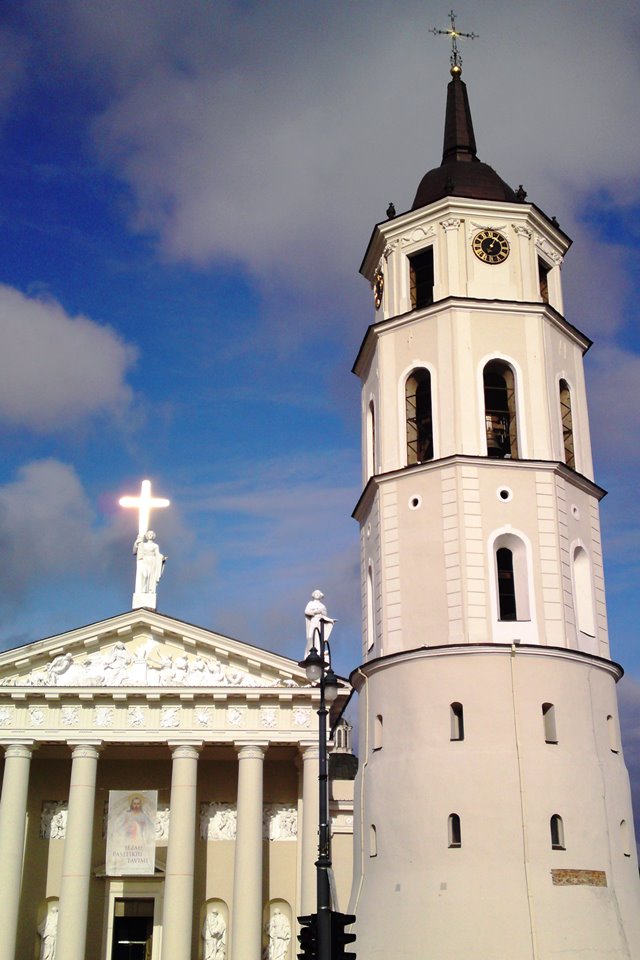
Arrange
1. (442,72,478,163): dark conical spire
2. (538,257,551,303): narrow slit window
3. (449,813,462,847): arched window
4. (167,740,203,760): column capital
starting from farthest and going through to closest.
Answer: (442,72,478,163): dark conical spire < (538,257,551,303): narrow slit window < (167,740,203,760): column capital < (449,813,462,847): arched window

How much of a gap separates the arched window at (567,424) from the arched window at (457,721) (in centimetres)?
761

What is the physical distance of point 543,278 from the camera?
3338 cm

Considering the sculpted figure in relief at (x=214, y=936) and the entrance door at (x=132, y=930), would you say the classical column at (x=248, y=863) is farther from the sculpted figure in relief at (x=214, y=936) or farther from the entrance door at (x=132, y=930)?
the entrance door at (x=132, y=930)

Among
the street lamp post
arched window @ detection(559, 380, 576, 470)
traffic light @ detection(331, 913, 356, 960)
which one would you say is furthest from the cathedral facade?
traffic light @ detection(331, 913, 356, 960)

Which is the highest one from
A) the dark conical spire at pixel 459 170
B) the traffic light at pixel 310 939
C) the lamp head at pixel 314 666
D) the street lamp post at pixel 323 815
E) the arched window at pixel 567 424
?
the dark conical spire at pixel 459 170

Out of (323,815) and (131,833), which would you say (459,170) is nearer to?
(131,833)

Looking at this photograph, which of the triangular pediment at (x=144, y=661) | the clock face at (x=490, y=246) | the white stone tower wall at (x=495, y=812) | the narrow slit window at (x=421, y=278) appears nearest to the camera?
the white stone tower wall at (x=495, y=812)

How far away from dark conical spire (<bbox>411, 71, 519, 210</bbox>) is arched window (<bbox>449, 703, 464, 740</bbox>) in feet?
46.9

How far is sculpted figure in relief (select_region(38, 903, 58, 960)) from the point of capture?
33.4 m

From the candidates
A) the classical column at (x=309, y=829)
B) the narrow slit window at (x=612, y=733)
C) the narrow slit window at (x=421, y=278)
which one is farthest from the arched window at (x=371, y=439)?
the narrow slit window at (x=612, y=733)

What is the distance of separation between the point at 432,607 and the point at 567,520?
4.29 metres

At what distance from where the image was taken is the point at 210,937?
110 ft

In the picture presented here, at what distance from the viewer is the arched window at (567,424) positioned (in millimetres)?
30875

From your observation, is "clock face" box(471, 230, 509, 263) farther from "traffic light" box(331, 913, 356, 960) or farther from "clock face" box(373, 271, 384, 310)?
"traffic light" box(331, 913, 356, 960)
